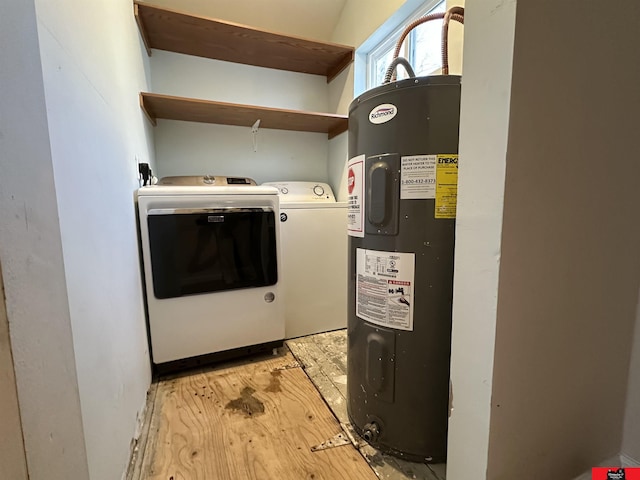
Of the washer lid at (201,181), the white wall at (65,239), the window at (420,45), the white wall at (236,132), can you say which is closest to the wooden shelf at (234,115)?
the white wall at (236,132)

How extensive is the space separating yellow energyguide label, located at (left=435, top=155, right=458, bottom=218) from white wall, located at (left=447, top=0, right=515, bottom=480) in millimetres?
224

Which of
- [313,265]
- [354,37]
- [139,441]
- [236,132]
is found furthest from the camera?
[236,132]

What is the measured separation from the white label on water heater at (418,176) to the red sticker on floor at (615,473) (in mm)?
810

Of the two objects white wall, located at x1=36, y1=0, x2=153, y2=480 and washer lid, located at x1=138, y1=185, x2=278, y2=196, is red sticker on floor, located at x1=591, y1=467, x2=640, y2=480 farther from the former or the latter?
washer lid, located at x1=138, y1=185, x2=278, y2=196

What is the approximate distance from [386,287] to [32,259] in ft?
2.75

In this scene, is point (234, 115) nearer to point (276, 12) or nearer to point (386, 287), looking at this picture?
point (276, 12)

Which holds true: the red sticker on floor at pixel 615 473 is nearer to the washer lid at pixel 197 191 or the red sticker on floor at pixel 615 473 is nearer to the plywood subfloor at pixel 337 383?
the plywood subfloor at pixel 337 383

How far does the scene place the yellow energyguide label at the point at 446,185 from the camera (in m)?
0.84

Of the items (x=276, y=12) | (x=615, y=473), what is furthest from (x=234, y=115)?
(x=615, y=473)

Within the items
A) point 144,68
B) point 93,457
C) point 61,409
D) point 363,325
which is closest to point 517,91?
point 363,325

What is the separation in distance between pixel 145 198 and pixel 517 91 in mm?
1459

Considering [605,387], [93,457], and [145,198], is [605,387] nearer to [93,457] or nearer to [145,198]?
[93,457]

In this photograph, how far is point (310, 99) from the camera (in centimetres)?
242

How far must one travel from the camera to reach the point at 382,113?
0.89 metres
